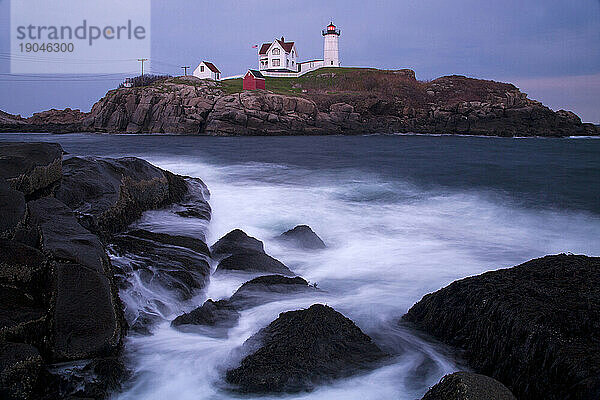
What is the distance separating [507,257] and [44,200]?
19.7ft

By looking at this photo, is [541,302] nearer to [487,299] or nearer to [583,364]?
[487,299]

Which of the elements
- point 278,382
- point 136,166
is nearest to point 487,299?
point 278,382

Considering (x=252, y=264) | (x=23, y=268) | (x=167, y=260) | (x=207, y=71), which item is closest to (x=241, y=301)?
(x=252, y=264)

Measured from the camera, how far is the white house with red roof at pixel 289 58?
6291cm

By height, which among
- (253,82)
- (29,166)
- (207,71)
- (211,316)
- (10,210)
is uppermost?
(207,71)

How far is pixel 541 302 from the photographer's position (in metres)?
2.95

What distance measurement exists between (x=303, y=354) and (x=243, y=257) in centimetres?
241

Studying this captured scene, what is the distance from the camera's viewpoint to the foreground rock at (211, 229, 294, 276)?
208 inches

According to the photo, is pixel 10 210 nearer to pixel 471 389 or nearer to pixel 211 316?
pixel 211 316

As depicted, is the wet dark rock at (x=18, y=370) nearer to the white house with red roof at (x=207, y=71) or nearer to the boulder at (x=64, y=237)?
the boulder at (x=64, y=237)

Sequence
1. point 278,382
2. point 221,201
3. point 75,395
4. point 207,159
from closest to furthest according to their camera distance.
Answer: point 75,395, point 278,382, point 221,201, point 207,159

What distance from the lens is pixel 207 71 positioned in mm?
61688

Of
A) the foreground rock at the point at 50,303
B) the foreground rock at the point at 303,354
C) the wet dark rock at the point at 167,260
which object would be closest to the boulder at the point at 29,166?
the foreground rock at the point at 50,303

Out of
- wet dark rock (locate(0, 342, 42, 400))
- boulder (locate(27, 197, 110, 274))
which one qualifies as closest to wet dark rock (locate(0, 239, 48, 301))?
boulder (locate(27, 197, 110, 274))
